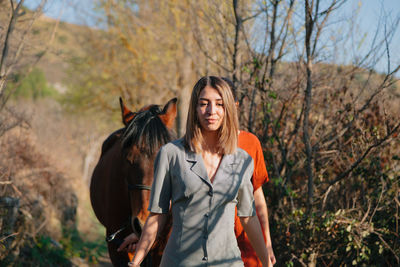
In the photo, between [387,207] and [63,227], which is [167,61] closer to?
[63,227]

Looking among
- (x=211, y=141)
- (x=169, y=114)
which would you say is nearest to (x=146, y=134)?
(x=169, y=114)

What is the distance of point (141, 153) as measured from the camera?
3598 millimetres

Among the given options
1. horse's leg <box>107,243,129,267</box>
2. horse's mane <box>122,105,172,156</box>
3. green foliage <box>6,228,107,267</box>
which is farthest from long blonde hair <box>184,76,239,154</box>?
green foliage <box>6,228,107,267</box>

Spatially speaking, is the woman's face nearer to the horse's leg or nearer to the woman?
the woman

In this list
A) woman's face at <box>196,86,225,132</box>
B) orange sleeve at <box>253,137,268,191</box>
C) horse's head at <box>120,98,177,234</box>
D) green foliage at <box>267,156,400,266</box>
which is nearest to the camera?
woman's face at <box>196,86,225,132</box>

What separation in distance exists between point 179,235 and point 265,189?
300cm

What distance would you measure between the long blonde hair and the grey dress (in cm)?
5

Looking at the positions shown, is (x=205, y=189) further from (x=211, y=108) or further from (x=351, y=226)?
(x=351, y=226)

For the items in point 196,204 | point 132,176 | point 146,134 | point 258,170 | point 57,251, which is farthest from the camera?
point 57,251

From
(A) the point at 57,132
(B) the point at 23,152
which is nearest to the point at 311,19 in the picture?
(B) the point at 23,152

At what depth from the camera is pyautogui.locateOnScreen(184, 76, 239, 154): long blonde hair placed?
2.22m

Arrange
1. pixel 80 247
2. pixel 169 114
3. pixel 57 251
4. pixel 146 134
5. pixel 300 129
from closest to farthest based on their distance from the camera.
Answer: pixel 146 134
pixel 169 114
pixel 300 129
pixel 57 251
pixel 80 247

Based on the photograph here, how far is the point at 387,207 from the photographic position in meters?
4.32

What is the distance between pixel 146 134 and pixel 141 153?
18 centimetres
